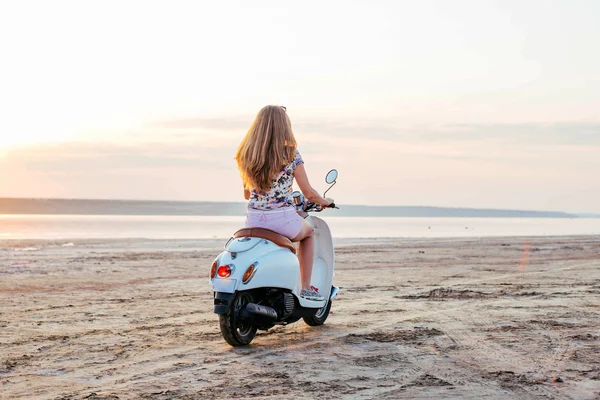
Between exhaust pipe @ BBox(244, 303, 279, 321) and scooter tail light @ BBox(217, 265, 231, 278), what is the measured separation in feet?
0.94

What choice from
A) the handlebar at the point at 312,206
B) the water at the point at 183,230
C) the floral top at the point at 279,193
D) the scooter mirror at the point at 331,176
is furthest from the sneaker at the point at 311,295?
the water at the point at 183,230

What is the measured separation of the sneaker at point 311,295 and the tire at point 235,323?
59 cm

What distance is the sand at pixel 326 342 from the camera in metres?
4.50

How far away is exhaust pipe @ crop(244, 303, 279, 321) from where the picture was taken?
5.66 metres

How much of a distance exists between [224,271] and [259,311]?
0.41 metres

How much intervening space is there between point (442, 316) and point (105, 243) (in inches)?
605

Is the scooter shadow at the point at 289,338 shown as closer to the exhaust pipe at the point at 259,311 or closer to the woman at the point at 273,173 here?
the exhaust pipe at the point at 259,311

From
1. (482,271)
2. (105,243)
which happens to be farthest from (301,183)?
(105,243)

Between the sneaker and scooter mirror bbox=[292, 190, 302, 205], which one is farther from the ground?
scooter mirror bbox=[292, 190, 302, 205]

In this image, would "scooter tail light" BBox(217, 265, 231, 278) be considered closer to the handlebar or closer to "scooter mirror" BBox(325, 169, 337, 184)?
the handlebar

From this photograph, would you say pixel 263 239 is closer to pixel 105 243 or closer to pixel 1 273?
pixel 1 273

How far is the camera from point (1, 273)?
12.0m

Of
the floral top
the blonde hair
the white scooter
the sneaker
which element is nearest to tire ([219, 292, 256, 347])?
the white scooter

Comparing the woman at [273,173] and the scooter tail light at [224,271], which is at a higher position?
the woman at [273,173]
